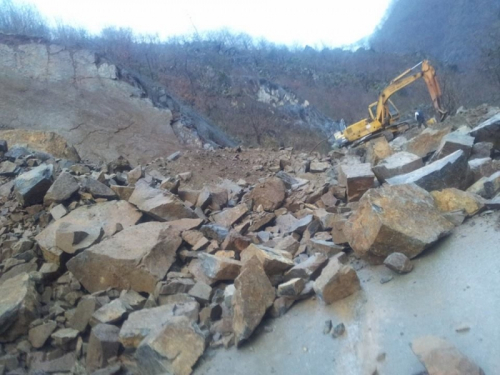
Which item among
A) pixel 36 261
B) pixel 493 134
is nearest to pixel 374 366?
pixel 36 261

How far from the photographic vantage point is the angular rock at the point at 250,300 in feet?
8.78

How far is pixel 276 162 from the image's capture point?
7.42 m

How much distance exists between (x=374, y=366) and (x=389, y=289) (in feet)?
2.18

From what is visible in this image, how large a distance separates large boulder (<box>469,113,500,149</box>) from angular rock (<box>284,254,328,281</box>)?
3007mm

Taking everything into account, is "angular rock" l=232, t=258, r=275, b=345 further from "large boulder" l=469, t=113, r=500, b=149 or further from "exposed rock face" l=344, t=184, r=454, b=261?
"large boulder" l=469, t=113, r=500, b=149

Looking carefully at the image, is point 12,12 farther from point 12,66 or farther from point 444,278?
point 444,278

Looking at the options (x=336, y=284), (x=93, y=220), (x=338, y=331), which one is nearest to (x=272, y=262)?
(x=336, y=284)

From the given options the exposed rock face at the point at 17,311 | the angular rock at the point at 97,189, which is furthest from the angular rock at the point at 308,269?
the angular rock at the point at 97,189

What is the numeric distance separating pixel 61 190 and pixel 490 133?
485 cm

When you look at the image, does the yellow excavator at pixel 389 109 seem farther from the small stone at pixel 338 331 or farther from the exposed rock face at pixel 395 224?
the small stone at pixel 338 331

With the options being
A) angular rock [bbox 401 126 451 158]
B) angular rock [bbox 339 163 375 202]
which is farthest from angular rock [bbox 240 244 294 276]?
angular rock [bbox 401 126 451 158]

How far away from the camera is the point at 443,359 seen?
192 centimetres

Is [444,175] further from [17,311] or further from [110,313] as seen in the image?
[17,311]

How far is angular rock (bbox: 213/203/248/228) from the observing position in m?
4.44
